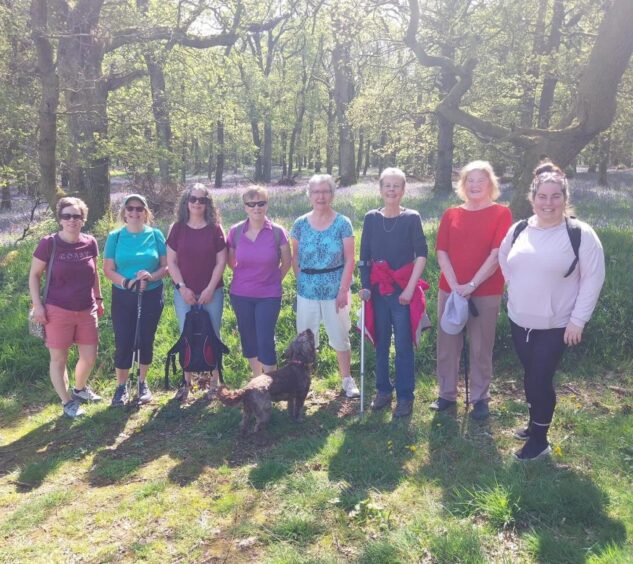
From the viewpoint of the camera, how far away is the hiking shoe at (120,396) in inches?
213

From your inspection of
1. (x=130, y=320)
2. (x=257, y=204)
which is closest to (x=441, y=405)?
(x=257, y=204)

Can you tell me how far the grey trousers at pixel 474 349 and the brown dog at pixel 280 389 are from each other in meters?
1.32

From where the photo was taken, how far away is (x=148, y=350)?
5.45 metres

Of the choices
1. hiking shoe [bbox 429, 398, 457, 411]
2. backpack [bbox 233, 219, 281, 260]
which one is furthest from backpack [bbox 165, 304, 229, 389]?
hiking shoe [bbox 429, 398, 457, 411]

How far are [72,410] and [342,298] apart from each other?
3.17m

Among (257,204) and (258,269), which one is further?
(258,269)

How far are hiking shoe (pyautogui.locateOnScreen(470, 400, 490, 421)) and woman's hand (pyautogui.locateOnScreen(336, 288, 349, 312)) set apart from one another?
1631mm

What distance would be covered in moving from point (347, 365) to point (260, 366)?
96 cm

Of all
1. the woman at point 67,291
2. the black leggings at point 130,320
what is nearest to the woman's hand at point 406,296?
the black leggings at point 130,320

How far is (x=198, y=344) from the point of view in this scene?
5.15 metres

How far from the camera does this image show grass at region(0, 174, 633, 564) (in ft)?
10.2

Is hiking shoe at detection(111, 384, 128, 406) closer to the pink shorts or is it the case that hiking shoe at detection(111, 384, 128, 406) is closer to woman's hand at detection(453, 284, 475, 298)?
the pink shorts

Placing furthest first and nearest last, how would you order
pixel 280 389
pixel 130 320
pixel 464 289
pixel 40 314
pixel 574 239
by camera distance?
pixel 130 320 → pixel 40 314 → pixel 280 389 → pixel 464 289 → pixel 574 239

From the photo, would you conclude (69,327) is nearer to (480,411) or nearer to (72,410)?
(72,410)
